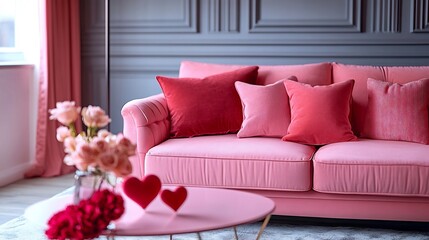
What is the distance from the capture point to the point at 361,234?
334cm

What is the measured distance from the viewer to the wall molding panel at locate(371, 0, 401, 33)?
4.36m

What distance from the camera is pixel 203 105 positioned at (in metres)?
3.73

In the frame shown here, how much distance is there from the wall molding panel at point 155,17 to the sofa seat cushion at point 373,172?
1785 mm

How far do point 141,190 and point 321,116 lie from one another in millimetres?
1441

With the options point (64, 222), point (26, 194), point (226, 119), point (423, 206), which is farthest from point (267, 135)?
point (64, 222)

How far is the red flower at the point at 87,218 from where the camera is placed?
1977 millimetres

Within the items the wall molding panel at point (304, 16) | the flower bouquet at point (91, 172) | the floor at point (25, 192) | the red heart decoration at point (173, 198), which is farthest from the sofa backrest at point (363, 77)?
the flower bouquet at point (91, 172)

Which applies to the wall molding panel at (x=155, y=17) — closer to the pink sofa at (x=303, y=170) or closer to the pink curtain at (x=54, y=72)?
the pink curtain at (x=54, y=72)

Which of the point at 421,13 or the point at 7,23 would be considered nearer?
the point at 421,13

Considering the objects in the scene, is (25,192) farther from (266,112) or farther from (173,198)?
(173,198)

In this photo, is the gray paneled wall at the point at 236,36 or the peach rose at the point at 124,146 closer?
the peach rose at the point at 124,146

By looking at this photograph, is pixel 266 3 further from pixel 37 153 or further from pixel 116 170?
pixel 116 170

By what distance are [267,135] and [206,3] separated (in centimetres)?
136

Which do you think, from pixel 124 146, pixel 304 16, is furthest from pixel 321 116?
pixel 124 146
